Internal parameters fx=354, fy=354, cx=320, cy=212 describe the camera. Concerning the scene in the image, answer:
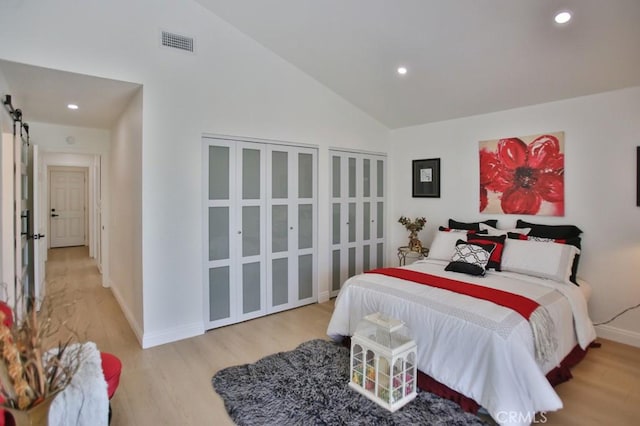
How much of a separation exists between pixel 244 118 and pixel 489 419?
11.0ft

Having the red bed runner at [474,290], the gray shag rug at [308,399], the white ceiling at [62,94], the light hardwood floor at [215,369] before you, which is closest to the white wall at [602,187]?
the light hardwood floor at [215,369]

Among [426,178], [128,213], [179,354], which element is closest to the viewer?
[179,354]

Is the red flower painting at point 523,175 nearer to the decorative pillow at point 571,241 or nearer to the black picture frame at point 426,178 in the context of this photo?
the decorative pillow at point 571,241

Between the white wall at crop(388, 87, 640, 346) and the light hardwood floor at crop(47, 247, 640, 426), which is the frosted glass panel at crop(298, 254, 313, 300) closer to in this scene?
the light hardwood floor at crop(47, 247, 640, 426)

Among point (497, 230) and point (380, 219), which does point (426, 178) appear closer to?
point (380, 219)

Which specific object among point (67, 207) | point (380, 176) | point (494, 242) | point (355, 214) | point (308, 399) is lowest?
point (308, 399)

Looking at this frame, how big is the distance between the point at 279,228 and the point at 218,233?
2.48 feet

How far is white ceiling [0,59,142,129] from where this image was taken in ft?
9.40

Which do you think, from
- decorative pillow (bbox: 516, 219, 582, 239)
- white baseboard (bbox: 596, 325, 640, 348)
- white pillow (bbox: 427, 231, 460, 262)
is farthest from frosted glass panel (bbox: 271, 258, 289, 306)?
white baseboard (bbox: 596, 325, 640, 348)

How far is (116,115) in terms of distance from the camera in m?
4.26

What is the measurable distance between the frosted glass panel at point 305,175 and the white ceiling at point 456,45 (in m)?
0.99

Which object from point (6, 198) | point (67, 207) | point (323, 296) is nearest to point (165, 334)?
point (6, 198)

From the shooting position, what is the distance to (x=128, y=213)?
12.5 ft

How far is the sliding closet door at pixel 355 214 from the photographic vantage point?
4.77m
